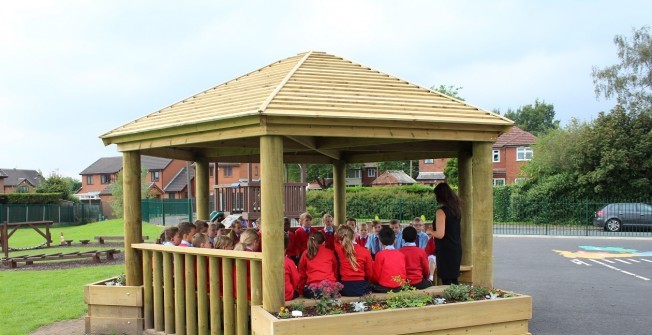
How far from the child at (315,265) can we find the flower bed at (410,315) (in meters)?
0.36

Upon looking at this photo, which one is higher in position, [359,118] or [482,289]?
[359,118]

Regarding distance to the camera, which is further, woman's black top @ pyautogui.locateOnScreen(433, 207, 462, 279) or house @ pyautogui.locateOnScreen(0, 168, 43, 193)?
house @ pyautogui.locateOnScreen(0, 168, 43, 193)

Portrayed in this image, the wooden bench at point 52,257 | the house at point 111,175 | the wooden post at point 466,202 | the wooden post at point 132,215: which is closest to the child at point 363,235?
the wooden post at point 466,202

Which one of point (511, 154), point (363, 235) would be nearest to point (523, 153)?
point (511, 154)

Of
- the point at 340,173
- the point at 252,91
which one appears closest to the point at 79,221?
the point at 340,173

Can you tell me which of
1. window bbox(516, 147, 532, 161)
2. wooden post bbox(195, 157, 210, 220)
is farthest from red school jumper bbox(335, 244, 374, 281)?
window bbox(516, 147, 532, 161)

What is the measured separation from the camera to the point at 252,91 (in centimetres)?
753

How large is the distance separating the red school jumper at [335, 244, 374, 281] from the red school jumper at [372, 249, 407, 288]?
9 centimetres

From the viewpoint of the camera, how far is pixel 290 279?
6.60 metres

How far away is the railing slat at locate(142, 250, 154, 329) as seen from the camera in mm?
7781

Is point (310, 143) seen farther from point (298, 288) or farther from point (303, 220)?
point (298, 288)

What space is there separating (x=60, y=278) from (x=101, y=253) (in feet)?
13.9

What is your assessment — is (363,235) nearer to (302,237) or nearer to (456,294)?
(302,237)

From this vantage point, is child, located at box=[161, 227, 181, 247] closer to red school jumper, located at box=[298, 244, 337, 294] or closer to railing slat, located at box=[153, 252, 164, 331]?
railing slat, located at box=[153, 252, 164, 331]
